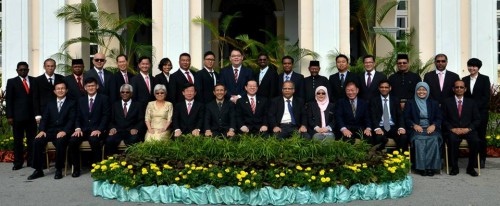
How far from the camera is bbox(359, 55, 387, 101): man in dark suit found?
9.23 metres

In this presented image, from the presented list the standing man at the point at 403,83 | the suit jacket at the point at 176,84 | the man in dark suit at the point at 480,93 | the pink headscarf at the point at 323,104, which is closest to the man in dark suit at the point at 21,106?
the suit jacket at the point at 176,84

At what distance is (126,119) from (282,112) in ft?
7.81

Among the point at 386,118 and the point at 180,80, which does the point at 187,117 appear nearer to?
the point at 180,80

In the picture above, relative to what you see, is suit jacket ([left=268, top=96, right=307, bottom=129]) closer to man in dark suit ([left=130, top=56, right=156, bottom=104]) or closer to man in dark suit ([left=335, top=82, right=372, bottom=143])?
man in dark suit ([left=335, top=82, right=372, bottom=143])

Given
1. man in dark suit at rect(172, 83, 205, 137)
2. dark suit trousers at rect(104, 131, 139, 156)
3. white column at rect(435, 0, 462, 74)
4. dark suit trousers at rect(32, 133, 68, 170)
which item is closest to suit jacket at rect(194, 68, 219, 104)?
man in dark suit at rect(172, 83, 205, 137)

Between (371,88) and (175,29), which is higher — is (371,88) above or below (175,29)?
below

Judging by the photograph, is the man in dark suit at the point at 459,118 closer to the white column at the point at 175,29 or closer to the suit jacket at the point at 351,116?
the suit jacket at the point at 351,116

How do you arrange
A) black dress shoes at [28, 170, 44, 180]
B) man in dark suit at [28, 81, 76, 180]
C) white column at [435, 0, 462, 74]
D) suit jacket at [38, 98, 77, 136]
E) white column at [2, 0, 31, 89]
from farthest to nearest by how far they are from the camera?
white column at [2, 0, 31, 89]
white column at [435, 0, 462, 74]
suit jacket at [38, 98, 77, 136]
man in dark suit at [28, 81, 76, 180]
black dress shoes at [28, 170, 44, 180]

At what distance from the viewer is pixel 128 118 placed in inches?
340

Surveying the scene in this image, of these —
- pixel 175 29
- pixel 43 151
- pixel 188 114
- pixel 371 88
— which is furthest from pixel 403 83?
pixel 43 151

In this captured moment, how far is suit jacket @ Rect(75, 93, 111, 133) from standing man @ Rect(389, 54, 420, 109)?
15.1ft

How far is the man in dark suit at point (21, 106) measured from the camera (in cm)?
897

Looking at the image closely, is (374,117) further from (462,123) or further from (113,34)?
(113,34)

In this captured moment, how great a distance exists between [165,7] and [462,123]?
6.07 m
